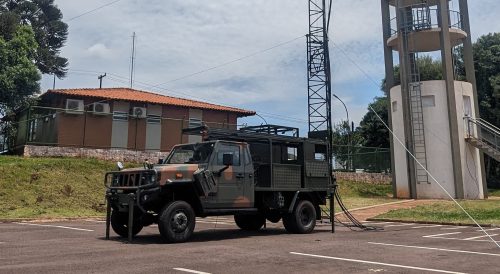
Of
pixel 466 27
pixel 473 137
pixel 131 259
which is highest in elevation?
pixel 466 27

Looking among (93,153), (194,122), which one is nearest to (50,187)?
(93,153)

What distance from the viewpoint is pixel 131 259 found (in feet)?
27.8

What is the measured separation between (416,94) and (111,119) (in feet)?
59.4

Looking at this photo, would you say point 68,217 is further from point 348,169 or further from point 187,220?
point 348,169

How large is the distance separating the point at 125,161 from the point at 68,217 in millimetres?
9360

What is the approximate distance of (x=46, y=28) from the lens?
48688 millimetres

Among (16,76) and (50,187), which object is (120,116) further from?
(50,187)

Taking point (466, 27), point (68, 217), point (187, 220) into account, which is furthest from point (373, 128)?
point (187, 220)

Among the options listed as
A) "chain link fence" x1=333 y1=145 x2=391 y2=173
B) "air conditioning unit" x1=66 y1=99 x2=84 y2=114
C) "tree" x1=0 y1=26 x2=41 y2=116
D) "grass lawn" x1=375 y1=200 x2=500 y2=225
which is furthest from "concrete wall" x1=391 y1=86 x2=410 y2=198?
"tree" x1=0 y1=26 x2=41 y2=116

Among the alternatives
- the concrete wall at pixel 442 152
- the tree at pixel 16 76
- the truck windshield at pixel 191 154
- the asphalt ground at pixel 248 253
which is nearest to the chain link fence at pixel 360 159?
the concrete wall at pixel 442 152

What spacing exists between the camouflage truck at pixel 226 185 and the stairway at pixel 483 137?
16.8 meters

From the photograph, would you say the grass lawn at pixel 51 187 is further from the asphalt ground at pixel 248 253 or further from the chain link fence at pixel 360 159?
the chain link fence at pixel 360 159

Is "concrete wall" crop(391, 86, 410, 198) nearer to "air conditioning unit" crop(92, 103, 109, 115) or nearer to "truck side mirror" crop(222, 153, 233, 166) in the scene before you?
"air conditioning unit" crop(92, 103, 109, 115)

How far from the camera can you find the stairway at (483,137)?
92.8 ft
